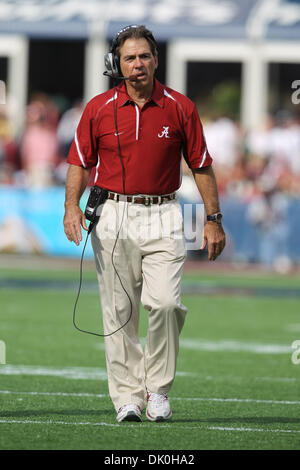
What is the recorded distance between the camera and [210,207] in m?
7.08

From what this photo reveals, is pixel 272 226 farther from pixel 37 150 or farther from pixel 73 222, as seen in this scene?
pixel 73 222

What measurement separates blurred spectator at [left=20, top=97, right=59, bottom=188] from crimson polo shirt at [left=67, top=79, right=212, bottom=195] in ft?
54.2

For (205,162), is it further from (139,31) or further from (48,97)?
(48,97)

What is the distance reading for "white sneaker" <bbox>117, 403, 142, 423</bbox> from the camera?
6.89 metres

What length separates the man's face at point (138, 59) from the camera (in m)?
6.96

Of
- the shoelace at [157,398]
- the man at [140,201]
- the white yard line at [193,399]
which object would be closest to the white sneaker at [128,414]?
the man at [140,201]

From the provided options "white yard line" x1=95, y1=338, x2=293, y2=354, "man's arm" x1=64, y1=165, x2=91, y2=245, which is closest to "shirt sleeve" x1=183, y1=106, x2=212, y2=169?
"man's arm" x1=64, y1=165, x2=91, y2=245

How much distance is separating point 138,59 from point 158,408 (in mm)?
2054

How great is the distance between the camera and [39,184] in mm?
23266

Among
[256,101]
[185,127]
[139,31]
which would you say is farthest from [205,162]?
[256,101]

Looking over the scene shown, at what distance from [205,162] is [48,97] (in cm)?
2133

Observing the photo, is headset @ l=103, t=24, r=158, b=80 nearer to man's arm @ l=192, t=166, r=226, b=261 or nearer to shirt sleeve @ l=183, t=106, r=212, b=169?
shirt sleeve @ l=183, t=106, r=212, b=169

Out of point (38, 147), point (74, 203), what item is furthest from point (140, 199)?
point (38, 147)

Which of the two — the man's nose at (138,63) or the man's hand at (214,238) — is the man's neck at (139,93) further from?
the man's hand at (214,238)
